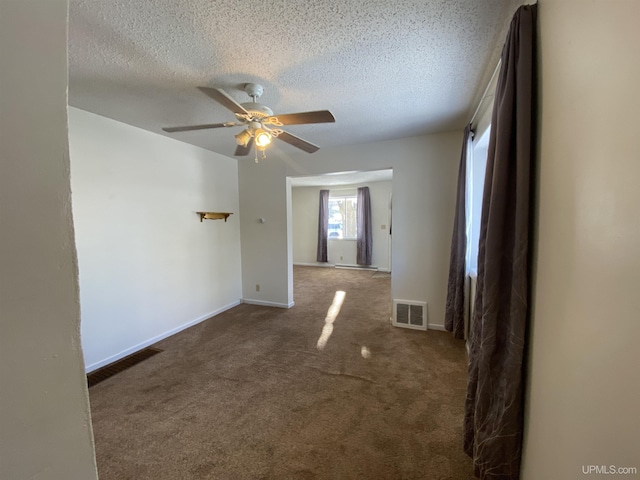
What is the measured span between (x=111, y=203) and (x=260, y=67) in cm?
211

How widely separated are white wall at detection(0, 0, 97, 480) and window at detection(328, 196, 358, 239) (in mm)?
7422

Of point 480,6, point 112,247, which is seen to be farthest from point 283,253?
point 480,6

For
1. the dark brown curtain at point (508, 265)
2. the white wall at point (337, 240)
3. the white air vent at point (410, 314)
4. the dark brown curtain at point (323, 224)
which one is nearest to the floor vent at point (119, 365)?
the white air vent at point (410, 314)

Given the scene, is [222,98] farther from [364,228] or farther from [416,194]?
[364,228]

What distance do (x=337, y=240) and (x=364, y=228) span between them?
94 centimetres

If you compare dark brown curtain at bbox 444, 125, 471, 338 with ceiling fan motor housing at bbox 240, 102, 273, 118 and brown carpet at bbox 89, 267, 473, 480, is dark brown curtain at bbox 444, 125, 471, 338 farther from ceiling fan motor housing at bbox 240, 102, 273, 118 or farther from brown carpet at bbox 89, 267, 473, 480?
ceiling fan motor housing at bbox 240, 102, 273, 118

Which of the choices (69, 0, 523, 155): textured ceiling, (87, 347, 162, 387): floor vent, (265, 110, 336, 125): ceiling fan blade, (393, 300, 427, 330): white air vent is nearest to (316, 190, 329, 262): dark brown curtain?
(393, 300, 427, 330): white air vent

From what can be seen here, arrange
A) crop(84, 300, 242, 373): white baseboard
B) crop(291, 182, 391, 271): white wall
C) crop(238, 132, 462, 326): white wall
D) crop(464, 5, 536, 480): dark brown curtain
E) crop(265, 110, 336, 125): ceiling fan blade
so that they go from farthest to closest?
crop(291, 182, 391, 271): white wall → crop(238, 132, 462, 326): white wall → crop(84, 300, 242, 373): white baseboard → crop(265, 110, 336, 125): ceiling fan blade → crop(464, 5, 536, 480): dark brown curtain

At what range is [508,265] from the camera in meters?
1.22

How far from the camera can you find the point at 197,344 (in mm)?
3168

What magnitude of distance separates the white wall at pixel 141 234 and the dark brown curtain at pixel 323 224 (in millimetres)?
3889

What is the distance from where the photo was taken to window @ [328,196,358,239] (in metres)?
7.90


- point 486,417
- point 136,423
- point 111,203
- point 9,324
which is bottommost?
point 136,423

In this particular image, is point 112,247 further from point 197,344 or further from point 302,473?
point 302,473
